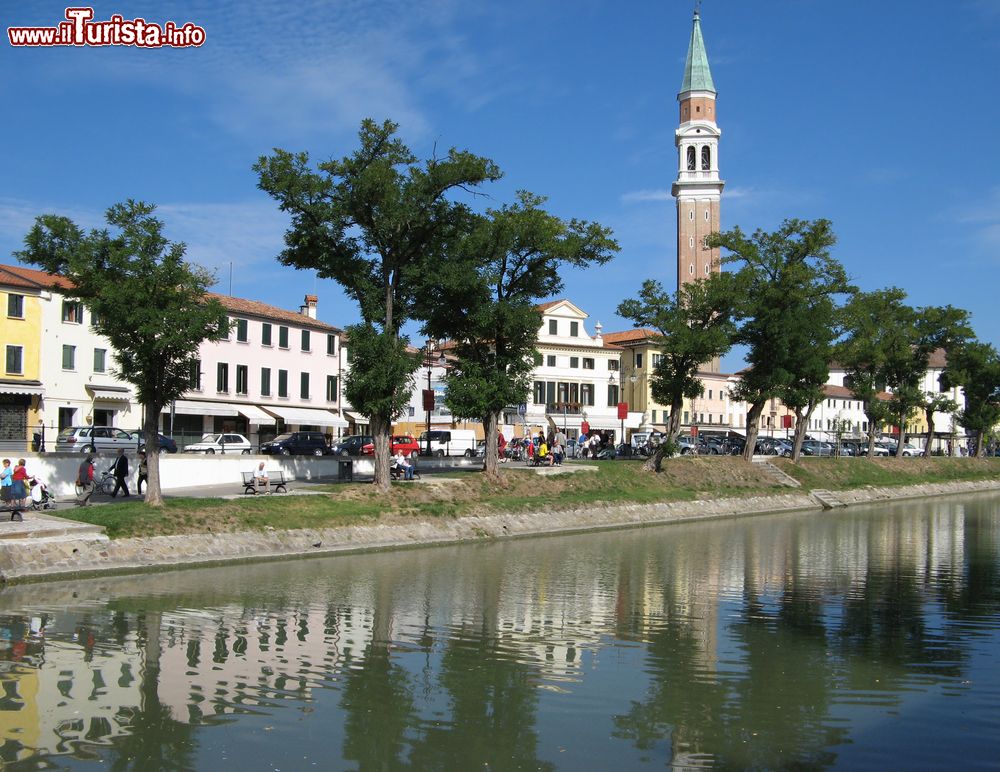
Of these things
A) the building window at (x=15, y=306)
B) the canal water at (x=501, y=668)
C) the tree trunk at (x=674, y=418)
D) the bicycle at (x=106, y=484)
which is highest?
the building window at (x=15, y=306)

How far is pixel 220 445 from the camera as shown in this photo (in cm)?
5000

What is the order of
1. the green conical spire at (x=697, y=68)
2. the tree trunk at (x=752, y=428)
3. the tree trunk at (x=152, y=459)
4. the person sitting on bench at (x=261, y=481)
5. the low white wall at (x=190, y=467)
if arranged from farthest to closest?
the green conical spire at (x=697, y=68)
the tree trunk at (x=752, y=428)
the person sitting on bench at (x=261, y=481)
the low white wall at (x=190, y=467)
the tree trunk at (x=152, y=459)

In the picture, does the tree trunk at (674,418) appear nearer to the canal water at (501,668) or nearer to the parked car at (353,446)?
the parked car at (353,446)

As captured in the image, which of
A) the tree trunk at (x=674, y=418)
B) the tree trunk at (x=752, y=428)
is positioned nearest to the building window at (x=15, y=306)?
Result: the tree trunk at (x=674, y=418)

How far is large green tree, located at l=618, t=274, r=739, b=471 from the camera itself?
5072 cm

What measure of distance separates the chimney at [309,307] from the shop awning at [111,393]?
19.8 metres

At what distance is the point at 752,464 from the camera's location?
58719mm

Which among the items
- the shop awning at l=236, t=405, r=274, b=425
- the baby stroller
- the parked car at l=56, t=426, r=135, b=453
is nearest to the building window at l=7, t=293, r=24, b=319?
the parked car at l=56, t=426, r=135, b=453

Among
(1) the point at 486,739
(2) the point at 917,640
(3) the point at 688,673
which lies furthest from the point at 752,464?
(1) the point at 486,739

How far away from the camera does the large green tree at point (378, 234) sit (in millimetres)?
34656

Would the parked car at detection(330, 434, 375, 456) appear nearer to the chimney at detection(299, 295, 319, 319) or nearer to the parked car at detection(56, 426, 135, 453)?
the parked car at detection(56, 426, 135, 453)

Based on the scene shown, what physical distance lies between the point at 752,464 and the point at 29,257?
43650 millimetres

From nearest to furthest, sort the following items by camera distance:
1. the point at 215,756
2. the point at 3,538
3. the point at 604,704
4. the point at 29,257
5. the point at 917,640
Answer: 1. the point at 215,756
2. the point at 604,704
3. the point at 917,640
4. the point at 3,538
5. the point at 29,257

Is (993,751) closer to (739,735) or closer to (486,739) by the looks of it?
(739,735)
